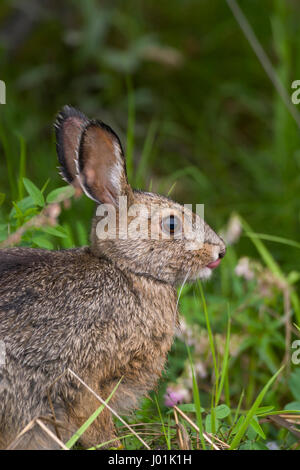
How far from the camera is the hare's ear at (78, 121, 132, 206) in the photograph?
3598 mm

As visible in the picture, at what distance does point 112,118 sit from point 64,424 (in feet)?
14.9

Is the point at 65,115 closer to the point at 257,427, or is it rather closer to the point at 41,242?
the point at 41,242

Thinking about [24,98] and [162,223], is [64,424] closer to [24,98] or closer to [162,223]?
[162,223]

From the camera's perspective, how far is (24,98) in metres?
7.75

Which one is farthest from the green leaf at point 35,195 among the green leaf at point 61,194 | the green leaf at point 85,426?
the green leaf at point 85,426

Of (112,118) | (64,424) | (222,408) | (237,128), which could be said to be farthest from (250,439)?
(237,128)

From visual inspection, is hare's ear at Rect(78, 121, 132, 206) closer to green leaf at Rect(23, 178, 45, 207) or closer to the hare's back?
green leaf at Rect(23, 178, 45, 207)

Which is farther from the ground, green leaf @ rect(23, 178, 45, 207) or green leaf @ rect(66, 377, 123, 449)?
green leaf @ rect(23, 178, 45, 207)

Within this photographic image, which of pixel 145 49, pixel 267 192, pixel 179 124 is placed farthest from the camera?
pixel 179 124

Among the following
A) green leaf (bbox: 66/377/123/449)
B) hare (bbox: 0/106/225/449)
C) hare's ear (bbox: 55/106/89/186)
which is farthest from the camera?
hare's ear (bbox: 55/106/89/186)

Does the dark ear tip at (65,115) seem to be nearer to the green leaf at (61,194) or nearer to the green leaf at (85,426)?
the green leaf at (61,194)

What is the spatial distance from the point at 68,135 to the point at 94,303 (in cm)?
88

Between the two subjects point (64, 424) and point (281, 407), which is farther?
point (281, 407)

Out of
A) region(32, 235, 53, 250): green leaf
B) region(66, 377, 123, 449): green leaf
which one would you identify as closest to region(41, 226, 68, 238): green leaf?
region(32, 235, 53, 250): green leaf
